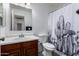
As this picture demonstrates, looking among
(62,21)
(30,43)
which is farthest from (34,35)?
(62,21)

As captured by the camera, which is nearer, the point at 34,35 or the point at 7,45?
the point at 7,45

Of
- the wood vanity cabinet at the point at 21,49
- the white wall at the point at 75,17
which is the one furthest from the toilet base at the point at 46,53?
the white wall at the point at 75,17

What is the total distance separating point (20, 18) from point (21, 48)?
526 mm

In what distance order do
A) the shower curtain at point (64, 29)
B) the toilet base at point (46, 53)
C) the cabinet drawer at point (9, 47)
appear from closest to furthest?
the cabinet drawer at point (9, 47)
the toilet base at point (46, 53)
the shower curtain at point (64, 29)

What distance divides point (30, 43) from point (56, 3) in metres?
0.82

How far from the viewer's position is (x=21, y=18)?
186 cm

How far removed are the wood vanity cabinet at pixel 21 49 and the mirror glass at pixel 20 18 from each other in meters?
0.27

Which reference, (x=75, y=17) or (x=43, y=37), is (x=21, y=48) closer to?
(x=43, y=37)

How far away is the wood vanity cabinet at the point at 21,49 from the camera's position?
169 centimetres

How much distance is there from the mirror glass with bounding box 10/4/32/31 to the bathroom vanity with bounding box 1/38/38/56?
0.23 metres

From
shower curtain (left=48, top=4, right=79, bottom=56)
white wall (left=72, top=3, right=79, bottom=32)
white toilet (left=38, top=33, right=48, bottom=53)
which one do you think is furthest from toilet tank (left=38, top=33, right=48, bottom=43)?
white wall (left=72, top=3, right=79, bottom=32)

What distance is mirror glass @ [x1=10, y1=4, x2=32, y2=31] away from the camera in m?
1.87

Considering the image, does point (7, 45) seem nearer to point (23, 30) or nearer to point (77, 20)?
point (23, 30)

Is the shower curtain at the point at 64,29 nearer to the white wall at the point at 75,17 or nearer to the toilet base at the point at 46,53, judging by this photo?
the white wall at the point at 75,17
